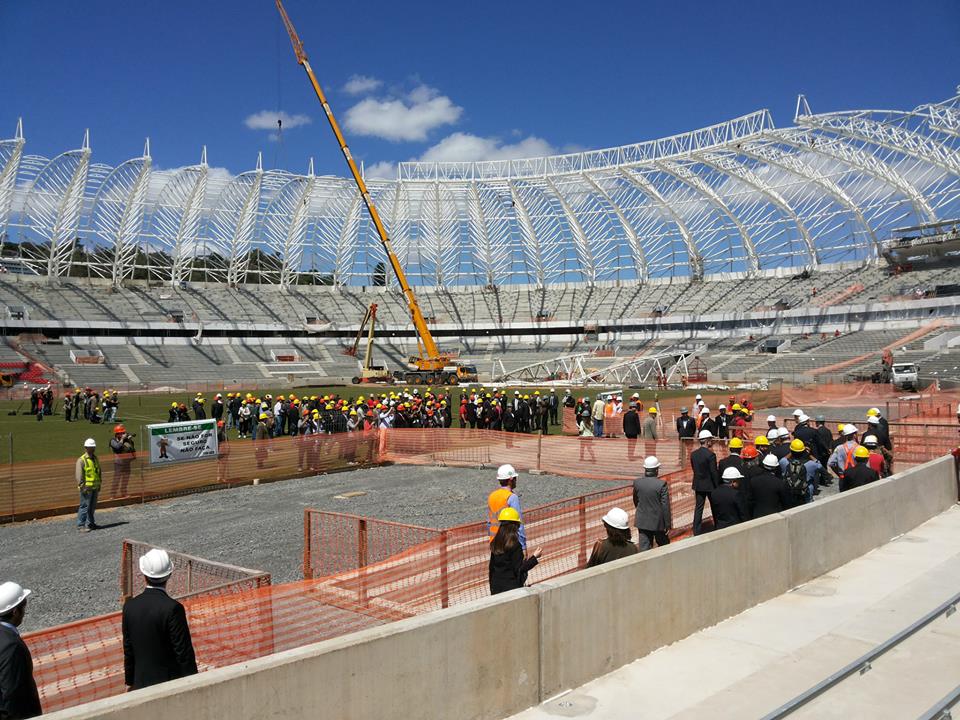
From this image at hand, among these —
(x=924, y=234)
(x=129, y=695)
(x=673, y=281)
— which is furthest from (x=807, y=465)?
(x=673, y=281)

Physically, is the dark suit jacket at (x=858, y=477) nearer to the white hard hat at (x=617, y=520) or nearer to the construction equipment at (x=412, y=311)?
the white hard hat at (x=617, y=520)

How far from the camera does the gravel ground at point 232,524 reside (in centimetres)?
921

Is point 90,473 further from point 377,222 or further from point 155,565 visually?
point 377,222

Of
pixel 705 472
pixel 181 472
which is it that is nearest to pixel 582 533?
pixel 705 472

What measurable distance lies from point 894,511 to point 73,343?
6404 cm

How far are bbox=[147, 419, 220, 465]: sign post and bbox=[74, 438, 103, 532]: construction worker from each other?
9.82ft

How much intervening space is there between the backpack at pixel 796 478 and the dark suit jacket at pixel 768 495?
1490 millimetres

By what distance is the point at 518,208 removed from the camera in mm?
69062

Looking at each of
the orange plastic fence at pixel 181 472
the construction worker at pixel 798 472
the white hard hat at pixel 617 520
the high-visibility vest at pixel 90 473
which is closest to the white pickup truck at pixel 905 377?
the construction worker at pixel 798 472

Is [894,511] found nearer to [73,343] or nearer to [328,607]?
[328,607]

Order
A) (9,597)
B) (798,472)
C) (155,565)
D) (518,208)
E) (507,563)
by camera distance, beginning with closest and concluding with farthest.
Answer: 1. (9,597)
2. (155,565)
3. (507,563)
4. (798,472)
5. (518,208)

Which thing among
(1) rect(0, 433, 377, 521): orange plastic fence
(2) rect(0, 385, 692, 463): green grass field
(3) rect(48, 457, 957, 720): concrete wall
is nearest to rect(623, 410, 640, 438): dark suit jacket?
(1) rect(0, 433, 377, 521): orange plastic fence

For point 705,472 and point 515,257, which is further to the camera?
point 515,257

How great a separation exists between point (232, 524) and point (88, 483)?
93.9 inches
